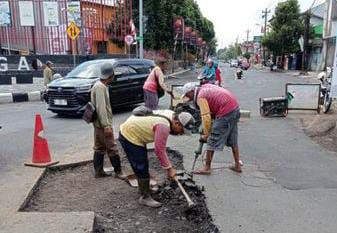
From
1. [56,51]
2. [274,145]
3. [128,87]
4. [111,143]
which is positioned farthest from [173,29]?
[111,143]

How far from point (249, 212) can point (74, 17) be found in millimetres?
17455

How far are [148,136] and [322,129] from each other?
258 inches

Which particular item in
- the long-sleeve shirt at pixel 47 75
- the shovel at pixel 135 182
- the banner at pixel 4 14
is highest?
the banner at pixel 4 14

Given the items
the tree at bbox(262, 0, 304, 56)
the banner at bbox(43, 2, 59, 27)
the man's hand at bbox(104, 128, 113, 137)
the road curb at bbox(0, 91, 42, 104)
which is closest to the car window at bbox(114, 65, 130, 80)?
the road curb at bbox(0, 91, 42, 104)

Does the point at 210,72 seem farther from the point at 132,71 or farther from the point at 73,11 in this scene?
the point at 73,11

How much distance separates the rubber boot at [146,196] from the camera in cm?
500

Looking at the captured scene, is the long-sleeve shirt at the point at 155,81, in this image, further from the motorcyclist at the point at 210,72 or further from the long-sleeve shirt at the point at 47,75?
the long-sleeve shirt at the point at 47,75

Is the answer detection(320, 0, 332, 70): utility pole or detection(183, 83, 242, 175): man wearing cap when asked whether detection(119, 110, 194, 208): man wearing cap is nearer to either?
detection(183, 83, 242, 175): man wearing cap

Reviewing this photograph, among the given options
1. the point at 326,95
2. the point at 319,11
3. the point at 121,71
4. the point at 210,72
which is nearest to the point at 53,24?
the point at 121,71

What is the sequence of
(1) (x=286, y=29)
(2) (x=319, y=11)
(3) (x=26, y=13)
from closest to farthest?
(3) (x=26, y=13), (1) (x=286, y=29), (2) (x=319, y=11)

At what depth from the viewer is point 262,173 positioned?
21.0ft

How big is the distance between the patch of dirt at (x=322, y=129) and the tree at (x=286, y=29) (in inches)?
1495

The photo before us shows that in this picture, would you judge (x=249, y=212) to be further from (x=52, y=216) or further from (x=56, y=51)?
(x=56, y=51)

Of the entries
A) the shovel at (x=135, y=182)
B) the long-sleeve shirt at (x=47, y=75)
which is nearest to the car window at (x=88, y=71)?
the long-sleeve shirt at (x=47, y=75)
